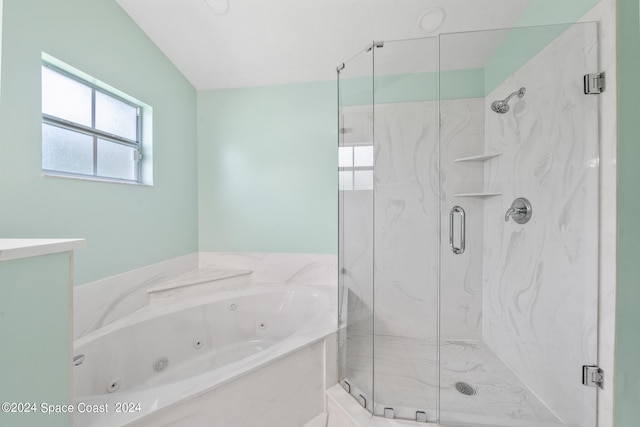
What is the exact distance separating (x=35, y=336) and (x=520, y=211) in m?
2.07

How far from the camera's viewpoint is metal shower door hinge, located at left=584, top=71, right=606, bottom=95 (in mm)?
1007

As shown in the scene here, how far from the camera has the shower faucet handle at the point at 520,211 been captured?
138 cm

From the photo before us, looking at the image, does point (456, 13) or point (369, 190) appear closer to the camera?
point (456, 13)

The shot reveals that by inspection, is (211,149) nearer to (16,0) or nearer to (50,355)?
(16,0)

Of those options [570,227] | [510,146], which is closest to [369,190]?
A: [510,146]

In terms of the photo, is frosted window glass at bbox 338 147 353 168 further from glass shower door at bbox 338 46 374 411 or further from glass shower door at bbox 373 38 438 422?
glass shower door at bbox 373 38 438 422

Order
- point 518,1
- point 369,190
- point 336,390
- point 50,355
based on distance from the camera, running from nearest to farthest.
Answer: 1. point 50,355
2. point 336,390
3. point 518,1
4. point 369,190

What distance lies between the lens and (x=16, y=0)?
3.35ft

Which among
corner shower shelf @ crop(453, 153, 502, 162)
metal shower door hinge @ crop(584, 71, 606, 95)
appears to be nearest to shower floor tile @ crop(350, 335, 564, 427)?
corner shower shelf @ crop(453, 153, 502, 162)

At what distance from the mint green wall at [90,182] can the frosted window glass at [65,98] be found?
0.11m

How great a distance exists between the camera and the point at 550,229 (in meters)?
1.25

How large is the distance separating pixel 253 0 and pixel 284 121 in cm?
82

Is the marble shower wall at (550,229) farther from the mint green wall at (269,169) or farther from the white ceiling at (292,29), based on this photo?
the mint green wall at (269,169)

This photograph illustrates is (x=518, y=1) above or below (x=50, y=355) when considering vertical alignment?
above
